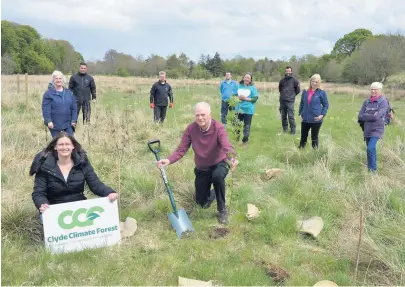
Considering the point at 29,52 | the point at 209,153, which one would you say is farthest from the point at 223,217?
the point at 29,52

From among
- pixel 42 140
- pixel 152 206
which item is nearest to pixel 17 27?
pixel 42 140

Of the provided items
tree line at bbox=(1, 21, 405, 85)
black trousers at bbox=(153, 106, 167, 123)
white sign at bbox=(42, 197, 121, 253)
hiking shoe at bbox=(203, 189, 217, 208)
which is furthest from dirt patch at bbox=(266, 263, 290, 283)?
tree line at bbox=(1, 21, 405, 85)

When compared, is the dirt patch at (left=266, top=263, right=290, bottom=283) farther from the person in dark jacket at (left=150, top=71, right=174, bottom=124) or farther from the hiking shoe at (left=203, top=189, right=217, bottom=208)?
the person in dark jacket at (left=150, top=71, right=174, bottom=124)

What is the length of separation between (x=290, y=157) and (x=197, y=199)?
308cm

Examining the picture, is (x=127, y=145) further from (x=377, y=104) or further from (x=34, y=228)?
(x=377, y=104)

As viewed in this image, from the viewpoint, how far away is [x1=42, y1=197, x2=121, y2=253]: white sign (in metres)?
3.81

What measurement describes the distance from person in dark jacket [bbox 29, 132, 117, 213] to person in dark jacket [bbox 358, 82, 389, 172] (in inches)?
183

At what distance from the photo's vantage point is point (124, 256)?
12.5 ft

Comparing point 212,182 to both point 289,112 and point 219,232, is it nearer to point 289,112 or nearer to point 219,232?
point 219,232

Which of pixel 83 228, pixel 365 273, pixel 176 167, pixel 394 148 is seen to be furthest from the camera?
pixel 394 148

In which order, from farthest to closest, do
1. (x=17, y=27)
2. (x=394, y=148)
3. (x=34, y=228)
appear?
(x=17, y=27)
(x=394, y=148)
(x=34, y=228)

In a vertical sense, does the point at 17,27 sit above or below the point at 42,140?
above

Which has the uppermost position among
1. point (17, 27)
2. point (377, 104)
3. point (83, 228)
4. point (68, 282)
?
point (17, 27)

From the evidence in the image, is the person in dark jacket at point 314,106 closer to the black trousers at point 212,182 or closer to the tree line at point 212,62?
the black trousers at point 212,182
